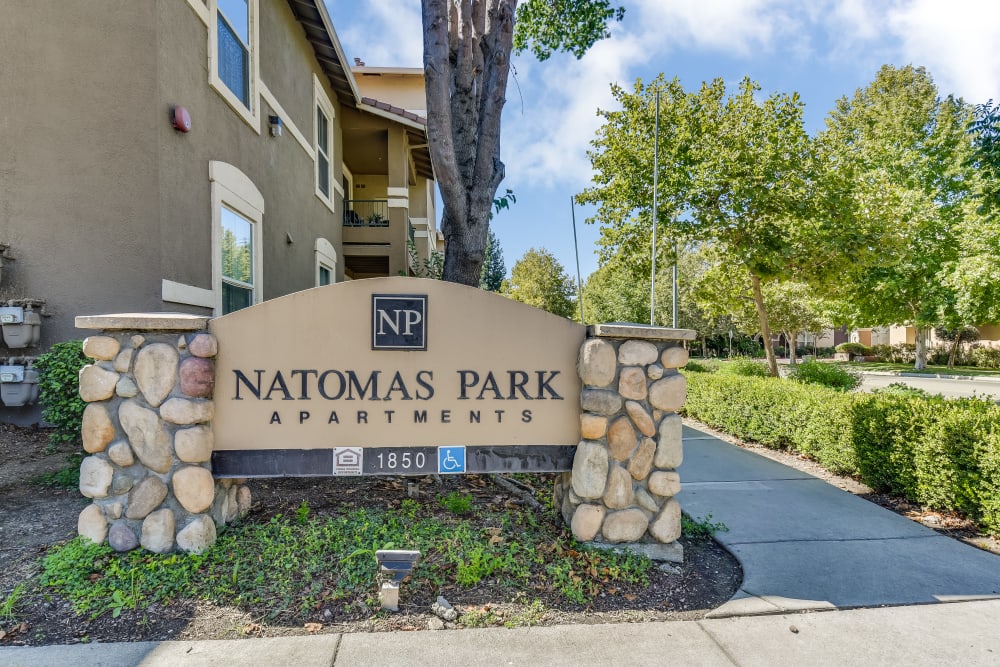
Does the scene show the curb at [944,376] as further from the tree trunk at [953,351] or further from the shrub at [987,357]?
the shrub at [987,357]

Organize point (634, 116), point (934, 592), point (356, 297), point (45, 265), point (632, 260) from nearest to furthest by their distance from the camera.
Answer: point (934, 592), point (356, 297), point (45, 265), point (634, 116), point (632, 260)

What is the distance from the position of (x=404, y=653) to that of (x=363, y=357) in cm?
177

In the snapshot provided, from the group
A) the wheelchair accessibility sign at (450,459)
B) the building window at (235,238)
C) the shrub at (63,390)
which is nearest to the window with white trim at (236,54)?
the building window at (235,238)

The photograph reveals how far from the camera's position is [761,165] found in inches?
389

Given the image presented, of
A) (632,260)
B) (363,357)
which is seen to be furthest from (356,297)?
(632,260)

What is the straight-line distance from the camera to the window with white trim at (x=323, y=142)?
11.0 m

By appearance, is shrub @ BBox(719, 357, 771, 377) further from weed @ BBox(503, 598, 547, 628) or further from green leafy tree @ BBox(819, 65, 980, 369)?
weed @ BBox(503, 598, 547, 628)

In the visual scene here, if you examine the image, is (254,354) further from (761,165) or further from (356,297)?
(761,165)

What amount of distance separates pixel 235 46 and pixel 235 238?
106 inches

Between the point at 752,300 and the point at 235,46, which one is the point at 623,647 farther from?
the point at 752,300

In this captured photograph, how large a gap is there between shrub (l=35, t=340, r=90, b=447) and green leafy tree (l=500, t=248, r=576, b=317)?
2694cm

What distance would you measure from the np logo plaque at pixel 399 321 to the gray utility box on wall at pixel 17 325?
413 centimetres

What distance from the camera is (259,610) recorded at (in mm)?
2998

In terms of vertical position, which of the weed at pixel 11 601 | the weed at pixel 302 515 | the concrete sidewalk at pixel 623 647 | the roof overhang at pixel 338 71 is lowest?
the concrete sidewalk at pixel 623 647
